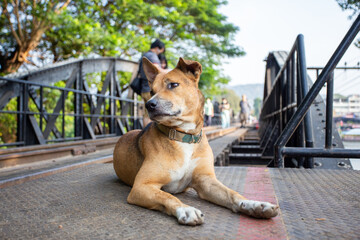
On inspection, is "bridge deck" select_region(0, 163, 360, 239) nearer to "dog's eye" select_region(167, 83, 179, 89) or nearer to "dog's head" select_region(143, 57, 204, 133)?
"dog's head" select_region(143, 57, 204, 133)

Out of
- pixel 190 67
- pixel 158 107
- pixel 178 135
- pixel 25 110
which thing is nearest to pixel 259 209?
pixel 178 135

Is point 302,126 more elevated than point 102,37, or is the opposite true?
point 102,37

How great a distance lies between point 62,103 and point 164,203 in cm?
600

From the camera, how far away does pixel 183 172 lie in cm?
224

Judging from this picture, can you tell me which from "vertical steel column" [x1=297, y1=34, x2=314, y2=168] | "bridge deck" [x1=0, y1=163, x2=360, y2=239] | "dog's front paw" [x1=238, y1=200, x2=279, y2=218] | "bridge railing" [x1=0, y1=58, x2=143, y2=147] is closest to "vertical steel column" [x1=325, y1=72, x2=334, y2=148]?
"vertical steel column" [x1=297, y1=34, x2=314, y2=168]

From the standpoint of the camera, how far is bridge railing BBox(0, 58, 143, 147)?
601 centimetres

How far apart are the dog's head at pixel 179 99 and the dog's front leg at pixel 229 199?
41 cm

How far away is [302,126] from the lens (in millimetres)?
3613

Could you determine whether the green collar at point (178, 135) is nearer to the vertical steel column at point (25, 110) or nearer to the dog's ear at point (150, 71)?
the dog's ear at point (150, 71)

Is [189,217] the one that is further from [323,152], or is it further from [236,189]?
[323,152]

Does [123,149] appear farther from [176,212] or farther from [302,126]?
[302,126]

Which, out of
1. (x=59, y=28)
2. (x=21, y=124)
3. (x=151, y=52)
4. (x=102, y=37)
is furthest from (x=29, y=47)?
(x=151, y=52)

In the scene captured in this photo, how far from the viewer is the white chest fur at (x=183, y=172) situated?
7.26ft

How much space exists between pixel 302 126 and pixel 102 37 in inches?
335
